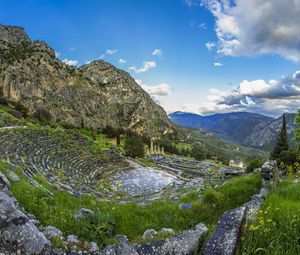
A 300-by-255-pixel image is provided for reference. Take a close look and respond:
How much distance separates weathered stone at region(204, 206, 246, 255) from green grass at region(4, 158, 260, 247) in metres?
2.02

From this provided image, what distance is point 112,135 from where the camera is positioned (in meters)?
95.6

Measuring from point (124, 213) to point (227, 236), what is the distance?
681 centimetres

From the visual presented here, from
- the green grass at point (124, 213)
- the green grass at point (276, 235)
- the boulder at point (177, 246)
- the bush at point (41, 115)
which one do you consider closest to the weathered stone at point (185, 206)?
the green grass at point (124, 213)

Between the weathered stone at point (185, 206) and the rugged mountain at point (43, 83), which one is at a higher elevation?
the rugged mountain at point (43, 83)

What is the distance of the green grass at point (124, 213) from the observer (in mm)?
8289

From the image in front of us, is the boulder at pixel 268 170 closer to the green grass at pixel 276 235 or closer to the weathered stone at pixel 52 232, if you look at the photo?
the green grass at pixel 276 235

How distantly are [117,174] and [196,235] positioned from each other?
3726 centimetres

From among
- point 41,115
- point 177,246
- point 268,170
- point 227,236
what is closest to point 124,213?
point 177,246

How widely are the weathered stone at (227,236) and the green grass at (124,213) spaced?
2.02m

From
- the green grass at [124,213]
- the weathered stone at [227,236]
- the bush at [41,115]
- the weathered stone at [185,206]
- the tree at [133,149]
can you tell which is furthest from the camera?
the bush at [41,115]

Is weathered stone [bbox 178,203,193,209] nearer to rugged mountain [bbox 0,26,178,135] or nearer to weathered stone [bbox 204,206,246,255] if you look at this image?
weathered stone [bbox 204,206,246,255]

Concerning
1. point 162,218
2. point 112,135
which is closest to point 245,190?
point 162,218

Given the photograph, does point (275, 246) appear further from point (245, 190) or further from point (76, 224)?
point (245, 190)

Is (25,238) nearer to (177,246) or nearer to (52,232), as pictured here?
(52,232)
